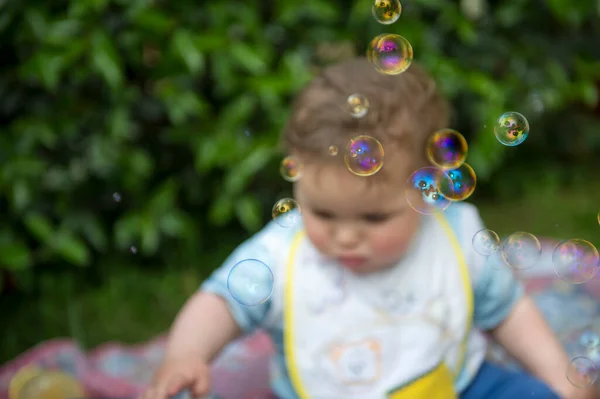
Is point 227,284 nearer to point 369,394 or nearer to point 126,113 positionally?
point 369,394

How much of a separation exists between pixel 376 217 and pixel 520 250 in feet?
1.08

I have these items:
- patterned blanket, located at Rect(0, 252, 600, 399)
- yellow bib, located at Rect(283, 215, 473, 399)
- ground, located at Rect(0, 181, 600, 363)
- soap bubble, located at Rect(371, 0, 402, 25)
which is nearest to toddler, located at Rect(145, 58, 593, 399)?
yellow bib, located at Rect(283, 215, 473, 399)

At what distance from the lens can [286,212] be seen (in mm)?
1323

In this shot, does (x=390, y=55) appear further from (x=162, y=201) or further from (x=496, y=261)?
(x=162, y=201)

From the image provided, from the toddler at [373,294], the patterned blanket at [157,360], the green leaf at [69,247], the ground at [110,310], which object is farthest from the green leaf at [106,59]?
the toddler at [373,294]

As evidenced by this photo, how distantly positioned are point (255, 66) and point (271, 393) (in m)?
0.98

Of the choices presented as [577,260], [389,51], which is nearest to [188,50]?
[389,51]

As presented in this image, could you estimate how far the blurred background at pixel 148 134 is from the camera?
2025mm

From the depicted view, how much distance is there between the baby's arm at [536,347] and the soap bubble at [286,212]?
433 mm

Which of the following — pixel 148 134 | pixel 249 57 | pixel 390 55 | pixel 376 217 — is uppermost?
pixel 390 55

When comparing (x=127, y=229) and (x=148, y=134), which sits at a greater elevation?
(x=148, y=134)

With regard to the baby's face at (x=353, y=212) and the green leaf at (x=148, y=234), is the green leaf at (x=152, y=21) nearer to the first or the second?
the green leaf at (x=148, y=234)

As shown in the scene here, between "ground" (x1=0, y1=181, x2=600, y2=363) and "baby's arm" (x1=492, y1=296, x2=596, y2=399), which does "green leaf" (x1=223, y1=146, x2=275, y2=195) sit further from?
"baby's arm" (x1=492, y1=296, x2=596, y2=399)

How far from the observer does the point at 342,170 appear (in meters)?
1.18
